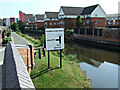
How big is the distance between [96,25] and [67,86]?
37864mm

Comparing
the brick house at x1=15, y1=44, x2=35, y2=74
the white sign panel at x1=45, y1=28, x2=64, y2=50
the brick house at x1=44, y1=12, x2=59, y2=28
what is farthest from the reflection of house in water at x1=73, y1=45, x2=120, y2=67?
the brick house at x1=44, y1=12, x2=59, y2=28

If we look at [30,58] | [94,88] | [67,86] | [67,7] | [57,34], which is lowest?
[94,88]

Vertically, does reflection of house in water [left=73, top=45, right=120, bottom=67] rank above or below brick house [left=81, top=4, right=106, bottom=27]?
below

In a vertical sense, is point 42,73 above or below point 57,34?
below

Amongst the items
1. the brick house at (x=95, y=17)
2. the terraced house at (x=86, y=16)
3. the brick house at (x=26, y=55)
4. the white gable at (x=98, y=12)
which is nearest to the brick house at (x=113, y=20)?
the brick house at (x=95, y=17)

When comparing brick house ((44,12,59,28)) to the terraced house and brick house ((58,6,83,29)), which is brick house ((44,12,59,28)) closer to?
the terraced house

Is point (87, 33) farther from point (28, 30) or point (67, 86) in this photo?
point (28, 30)

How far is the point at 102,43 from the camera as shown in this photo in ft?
93.9

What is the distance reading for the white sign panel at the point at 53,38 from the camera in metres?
10.1

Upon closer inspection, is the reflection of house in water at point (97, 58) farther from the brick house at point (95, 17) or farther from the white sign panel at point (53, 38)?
the brick house at point (95, 17)

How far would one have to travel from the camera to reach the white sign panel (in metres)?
10.1

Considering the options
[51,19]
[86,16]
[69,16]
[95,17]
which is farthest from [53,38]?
[51,19]

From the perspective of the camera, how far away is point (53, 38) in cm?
1030

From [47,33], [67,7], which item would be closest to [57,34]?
[47,33]
